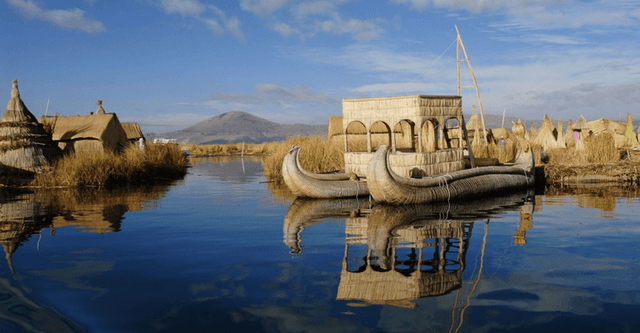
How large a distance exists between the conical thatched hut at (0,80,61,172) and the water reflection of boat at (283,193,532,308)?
11.3 meters

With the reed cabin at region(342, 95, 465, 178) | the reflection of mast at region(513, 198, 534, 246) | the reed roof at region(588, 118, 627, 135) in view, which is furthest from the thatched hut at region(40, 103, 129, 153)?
the reed roof at region(588, 118, 627, 135)

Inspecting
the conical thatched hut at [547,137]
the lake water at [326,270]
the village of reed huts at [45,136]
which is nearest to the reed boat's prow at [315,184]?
the lake water at [326,270]

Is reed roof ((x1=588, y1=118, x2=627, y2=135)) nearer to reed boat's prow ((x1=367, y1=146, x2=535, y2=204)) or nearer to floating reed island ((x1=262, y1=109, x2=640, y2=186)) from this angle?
floating reed island ((x1=262, y1=109, x2=640, y2=186))

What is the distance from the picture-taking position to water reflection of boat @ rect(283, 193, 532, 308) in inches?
229

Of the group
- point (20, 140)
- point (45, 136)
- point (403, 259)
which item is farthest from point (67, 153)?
point (403, 259)

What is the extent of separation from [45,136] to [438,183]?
15224 millimetres

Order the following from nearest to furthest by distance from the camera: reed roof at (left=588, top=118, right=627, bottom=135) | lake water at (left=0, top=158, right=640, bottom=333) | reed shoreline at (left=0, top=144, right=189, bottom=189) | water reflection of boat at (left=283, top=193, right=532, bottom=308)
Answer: lake water at (left=0, top=158, right=640, bottom=333) < water reflection of boat at (left=283, top=193, right=532, bottom=308) < reed shoreline at (left=0, top=144, right=189, bottom=189) < reed roof at (left=588, top=118, right=627, bottom=135)

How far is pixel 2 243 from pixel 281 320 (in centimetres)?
608

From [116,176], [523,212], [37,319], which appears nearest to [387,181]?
[523,212]

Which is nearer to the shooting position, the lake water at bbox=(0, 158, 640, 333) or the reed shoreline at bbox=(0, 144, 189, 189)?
the lake water at bbox=(0, 158, 640, 333)

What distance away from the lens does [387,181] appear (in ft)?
38.6

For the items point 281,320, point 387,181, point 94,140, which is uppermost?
point 94,140

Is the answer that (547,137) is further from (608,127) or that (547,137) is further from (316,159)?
(316,159)

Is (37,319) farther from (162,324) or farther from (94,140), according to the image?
(94,140)
